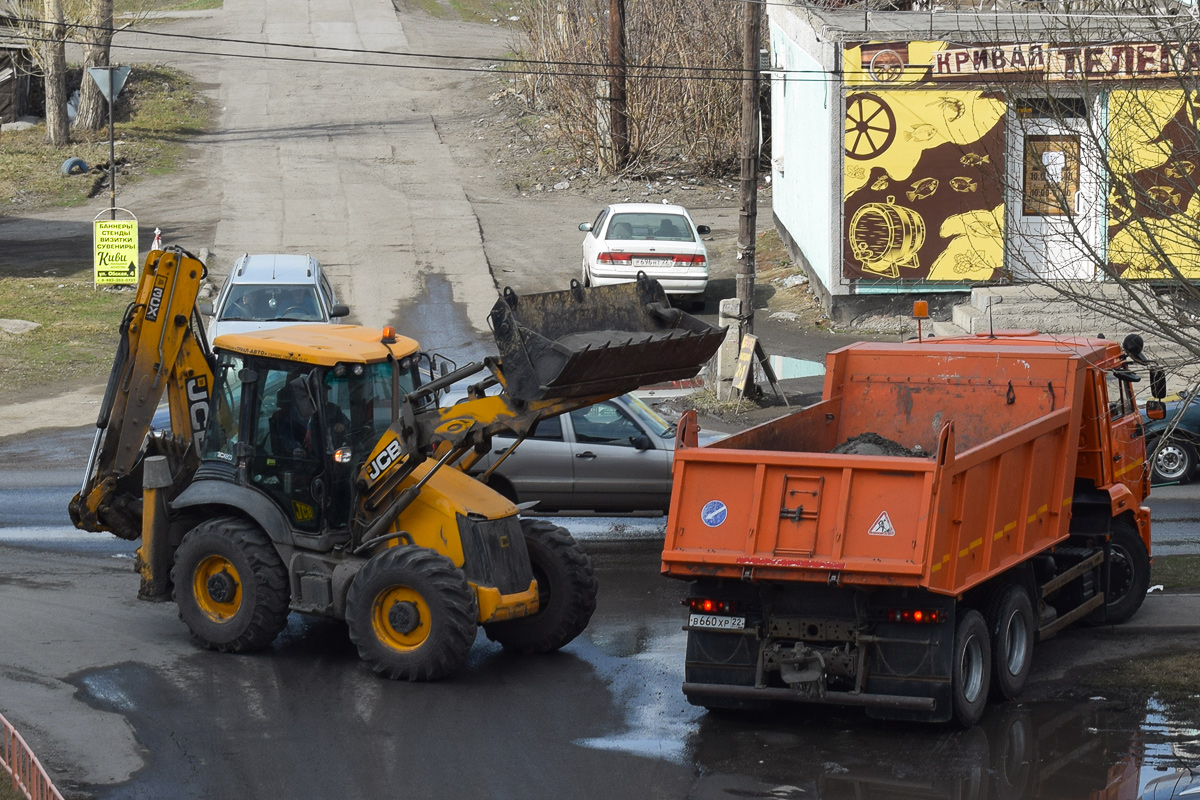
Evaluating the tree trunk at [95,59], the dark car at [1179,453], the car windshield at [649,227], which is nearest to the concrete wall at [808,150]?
the car windshield at [649,227]

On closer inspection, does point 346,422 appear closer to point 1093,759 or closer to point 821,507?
point 821,507

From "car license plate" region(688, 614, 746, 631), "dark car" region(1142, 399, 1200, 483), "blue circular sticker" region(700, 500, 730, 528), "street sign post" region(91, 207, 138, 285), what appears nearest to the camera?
"blue circular sticker" region(700, 500, 730, 528)

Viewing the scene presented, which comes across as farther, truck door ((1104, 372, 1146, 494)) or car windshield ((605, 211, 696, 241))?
car windshield ((605, 211, 696, 241))

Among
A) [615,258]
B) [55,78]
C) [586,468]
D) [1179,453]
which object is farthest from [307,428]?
[55,78]

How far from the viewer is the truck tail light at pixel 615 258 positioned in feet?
80.1

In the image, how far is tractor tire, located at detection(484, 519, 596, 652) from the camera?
33.6 feet

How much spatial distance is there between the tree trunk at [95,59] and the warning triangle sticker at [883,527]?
97.0 ft

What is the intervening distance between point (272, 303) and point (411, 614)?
36.1 ft

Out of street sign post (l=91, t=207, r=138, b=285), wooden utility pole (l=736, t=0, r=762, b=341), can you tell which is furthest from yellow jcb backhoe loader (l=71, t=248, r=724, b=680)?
street sign post (l=91, t=207, r=138, b=285)

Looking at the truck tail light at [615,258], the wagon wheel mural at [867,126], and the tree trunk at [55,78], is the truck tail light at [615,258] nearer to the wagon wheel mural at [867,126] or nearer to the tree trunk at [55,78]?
the wagon wheel mural at [867,126]

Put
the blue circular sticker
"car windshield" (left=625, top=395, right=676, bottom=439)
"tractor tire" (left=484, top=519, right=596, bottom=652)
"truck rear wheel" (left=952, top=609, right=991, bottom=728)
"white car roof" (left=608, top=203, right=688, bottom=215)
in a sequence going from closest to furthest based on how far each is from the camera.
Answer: "truck rear wheel" (left=952, top=609, right=991, bottom=728), the blue circular sticker, "tractor tire" (left=484, top=519, right=596, bottom=652), "car windshield" (left=625, top=395, right=676, bottom=439), "white car roof" (left=608, top=203, right=688, bottom=215)

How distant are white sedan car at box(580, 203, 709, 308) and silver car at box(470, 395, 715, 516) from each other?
1001 centimetres

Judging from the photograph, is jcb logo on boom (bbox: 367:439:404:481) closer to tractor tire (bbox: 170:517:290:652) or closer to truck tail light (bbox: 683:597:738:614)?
tractor tire (bbox: 170:517:290:652)

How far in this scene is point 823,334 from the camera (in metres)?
23.9
